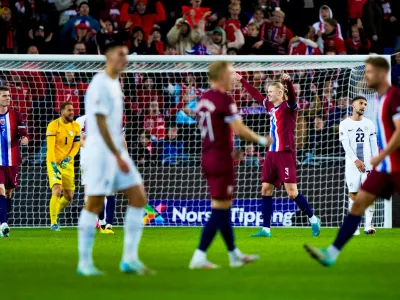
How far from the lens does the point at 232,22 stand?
19.5 meters

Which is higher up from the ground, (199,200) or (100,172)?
(100,172)

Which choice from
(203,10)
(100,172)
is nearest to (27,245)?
(100,172)

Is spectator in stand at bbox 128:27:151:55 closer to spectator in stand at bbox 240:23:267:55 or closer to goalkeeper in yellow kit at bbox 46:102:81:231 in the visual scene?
spectator in stand at bbox 240:23:267:55

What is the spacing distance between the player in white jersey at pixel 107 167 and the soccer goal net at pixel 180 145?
8569 millimetres

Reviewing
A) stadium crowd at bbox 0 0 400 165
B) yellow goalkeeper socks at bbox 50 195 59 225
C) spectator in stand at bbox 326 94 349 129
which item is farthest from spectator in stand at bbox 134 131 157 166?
spectator in stand at bbox 326 94 349 129

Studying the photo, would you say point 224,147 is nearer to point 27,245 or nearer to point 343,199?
point 27,245

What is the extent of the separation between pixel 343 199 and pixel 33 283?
10.2 m

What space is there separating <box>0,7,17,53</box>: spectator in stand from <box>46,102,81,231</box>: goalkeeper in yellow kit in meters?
3.95

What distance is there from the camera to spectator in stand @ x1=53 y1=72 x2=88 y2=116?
1684 cm

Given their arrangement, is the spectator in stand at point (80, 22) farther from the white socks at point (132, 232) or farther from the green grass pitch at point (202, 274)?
the white socks at point (132, 232)

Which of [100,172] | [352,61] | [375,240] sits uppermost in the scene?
[352,61]

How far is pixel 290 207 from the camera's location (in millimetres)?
16969

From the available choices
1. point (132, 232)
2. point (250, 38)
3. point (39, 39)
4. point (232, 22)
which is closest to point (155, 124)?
point (39, 39)

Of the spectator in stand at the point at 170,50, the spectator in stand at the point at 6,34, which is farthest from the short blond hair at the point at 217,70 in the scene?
the spectator in stand at the point at 6,34
